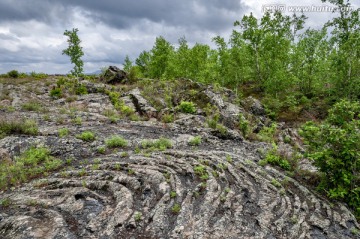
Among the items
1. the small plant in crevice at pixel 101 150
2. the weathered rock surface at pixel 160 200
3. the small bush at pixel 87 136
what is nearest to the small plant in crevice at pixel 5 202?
the weathered rock surface at pixel 160 200

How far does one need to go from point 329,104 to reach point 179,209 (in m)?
33.4

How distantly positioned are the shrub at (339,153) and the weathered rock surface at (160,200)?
964 mm

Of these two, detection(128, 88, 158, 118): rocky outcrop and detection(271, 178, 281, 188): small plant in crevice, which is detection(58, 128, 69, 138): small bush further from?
detection(271, 178, 281, 188): small plant in crevice

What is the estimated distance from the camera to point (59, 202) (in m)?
10.4

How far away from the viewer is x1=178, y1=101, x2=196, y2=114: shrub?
26828 mm

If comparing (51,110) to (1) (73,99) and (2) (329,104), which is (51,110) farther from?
(2) (329,104)

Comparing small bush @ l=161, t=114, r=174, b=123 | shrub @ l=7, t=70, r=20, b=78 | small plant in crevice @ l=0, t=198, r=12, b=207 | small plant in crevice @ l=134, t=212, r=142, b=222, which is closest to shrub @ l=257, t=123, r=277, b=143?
small bush @ l=161, t=114, r=174, b=123

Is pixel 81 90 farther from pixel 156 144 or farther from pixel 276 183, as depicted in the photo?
pixel 276 183

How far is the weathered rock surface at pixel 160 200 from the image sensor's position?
9.20m

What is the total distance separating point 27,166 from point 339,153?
54.5 ft

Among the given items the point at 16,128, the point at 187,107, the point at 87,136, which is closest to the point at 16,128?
the point at 16,128

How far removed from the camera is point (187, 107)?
2706 centimetres

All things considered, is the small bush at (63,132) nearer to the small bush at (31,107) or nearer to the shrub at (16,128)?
the shrub at (16,128)

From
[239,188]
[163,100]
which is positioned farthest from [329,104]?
[239,188]
